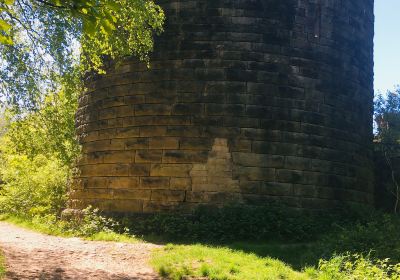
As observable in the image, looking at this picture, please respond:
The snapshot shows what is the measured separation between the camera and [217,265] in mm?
6578

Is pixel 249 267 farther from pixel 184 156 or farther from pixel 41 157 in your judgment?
pixel 41 157

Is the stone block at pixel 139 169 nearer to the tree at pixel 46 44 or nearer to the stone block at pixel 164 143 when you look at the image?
the stone block at pixel 164 143

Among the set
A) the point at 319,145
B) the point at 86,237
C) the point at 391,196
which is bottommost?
the point at 86,237

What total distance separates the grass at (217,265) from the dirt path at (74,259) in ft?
0.95

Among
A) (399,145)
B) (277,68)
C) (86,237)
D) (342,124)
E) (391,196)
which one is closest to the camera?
(86,237)

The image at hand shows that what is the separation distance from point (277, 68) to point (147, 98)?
290cm

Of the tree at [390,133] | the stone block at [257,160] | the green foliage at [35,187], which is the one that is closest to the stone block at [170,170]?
the stone block at [257,160]

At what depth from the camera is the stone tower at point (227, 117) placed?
9312 mm

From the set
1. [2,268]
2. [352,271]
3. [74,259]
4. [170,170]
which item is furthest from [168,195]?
[352,271]

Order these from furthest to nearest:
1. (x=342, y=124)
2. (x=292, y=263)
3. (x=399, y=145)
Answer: (x=399, y=145)
(x=342, y=124)
(x=292, y=263)

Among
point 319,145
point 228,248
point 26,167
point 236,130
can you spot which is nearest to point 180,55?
point 236,130

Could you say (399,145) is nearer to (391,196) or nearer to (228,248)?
(391,196)

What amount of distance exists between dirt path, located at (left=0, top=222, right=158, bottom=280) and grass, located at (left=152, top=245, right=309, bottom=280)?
0.29 m

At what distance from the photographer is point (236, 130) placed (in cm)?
938
